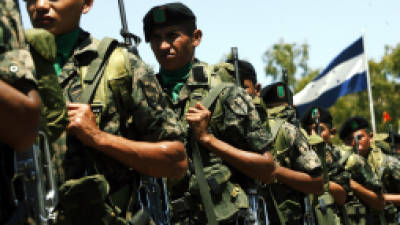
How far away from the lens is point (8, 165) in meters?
2.74

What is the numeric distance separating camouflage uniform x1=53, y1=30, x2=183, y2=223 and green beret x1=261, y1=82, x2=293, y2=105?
6.38 m

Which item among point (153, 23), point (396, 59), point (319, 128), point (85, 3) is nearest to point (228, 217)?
point (153, 23)

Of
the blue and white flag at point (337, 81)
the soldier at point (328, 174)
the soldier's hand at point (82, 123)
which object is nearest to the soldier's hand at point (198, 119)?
the soldier's hand at point (82, 123)

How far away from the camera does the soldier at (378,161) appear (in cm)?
1312

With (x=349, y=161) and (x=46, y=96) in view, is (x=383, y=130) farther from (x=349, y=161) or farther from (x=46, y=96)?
(x=46, y=96)

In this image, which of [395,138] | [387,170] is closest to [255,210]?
[387,170]

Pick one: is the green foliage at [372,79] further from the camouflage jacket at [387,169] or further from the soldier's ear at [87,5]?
the soldier's ear at [87,5]

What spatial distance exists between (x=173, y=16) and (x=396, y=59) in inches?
1725

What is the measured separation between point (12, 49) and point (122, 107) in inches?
43.7

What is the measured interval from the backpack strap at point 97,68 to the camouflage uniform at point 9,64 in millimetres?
857

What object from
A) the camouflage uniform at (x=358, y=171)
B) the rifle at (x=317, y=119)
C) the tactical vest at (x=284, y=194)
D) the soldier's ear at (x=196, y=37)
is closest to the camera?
the soldier's ear at (x=196, y=37)

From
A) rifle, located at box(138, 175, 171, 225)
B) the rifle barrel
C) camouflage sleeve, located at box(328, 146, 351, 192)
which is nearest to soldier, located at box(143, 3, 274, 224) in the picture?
the rifle barrel

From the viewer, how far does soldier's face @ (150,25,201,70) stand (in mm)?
5703

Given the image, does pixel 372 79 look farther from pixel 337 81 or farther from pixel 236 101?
pixel 236 101
